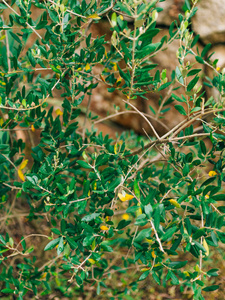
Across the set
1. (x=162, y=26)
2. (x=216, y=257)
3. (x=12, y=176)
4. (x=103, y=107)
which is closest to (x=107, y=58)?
(x=12, y=176)

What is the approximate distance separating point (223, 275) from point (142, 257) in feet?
5.84

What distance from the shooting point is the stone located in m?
1.97

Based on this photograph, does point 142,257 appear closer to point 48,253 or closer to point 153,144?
point 153,144

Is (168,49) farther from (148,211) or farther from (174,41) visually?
(148,211)

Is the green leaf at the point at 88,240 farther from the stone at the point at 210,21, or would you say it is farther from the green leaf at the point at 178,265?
the stone at the point at 210,21

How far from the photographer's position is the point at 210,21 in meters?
2.02

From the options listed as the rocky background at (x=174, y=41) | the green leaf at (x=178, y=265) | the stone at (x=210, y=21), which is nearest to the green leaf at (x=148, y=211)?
the green leaf at (x=178, y=265)

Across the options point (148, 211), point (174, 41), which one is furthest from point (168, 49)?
point (148, 211)

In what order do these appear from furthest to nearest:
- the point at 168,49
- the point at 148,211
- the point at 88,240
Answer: the point at 168,49, the point at 88,240, the point at 148,211

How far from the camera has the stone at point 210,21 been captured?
6.46ft

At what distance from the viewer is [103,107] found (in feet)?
8.42

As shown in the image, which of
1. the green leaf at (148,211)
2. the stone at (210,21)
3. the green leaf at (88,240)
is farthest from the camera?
the stone at (210,21)

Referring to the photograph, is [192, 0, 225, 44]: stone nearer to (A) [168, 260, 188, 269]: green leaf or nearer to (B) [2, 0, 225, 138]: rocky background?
(B) [2, 0, 225, 138]: rocky background

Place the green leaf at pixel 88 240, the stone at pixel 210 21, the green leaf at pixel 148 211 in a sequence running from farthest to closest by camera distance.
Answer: the stone at pixel 210 21
the green leaf at pixel 88 240
the green leaf at pixel 148 211
